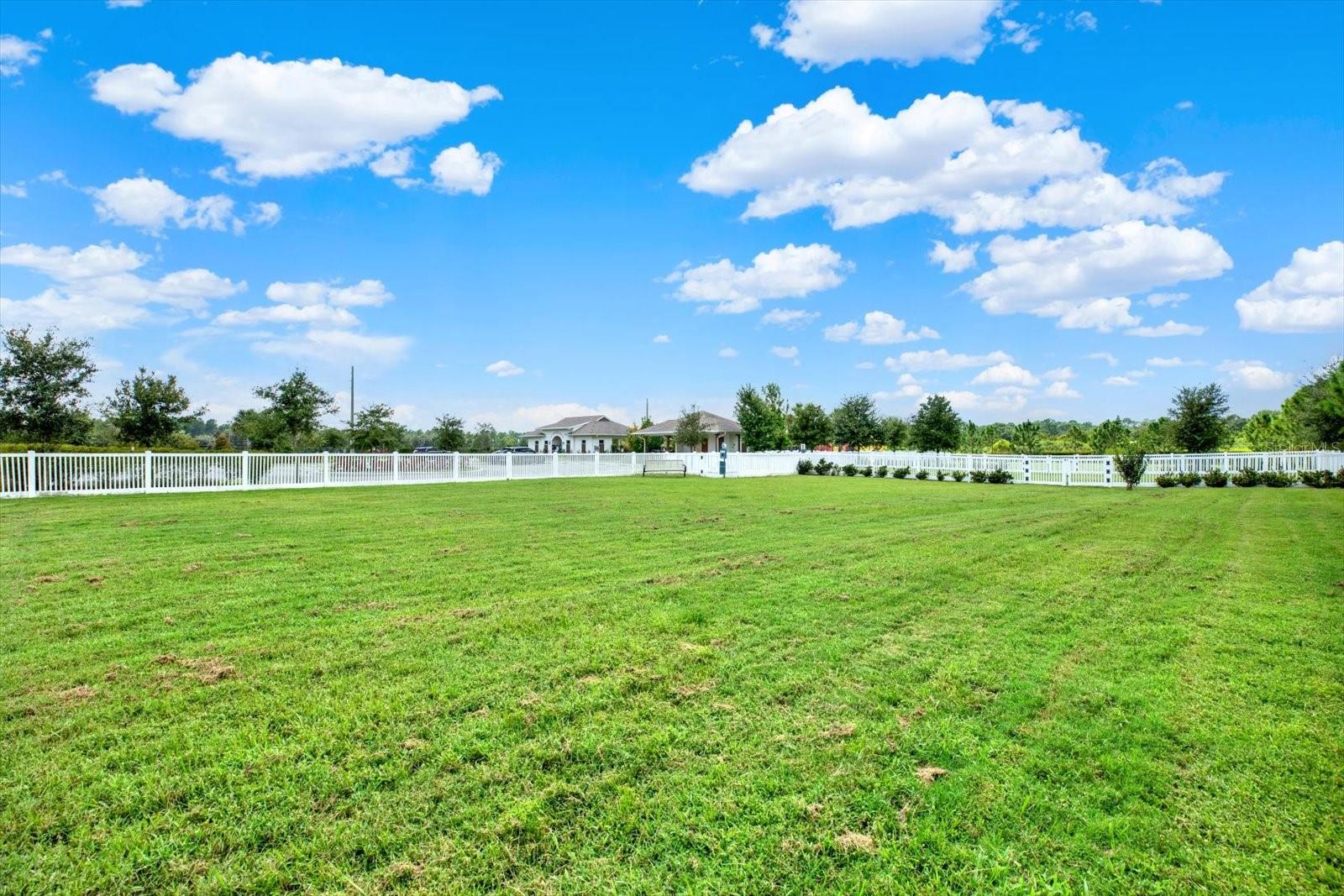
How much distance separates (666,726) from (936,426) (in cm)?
4036

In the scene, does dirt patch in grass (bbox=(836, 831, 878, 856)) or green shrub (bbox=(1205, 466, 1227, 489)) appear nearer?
dirt patch in grass (bbox=(836, 831, 878, 856))

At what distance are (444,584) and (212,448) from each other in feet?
114

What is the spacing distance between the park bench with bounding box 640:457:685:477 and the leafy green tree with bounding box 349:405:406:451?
14.4 m

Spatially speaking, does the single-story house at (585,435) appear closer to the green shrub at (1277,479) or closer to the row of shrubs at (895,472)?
the row of shrubs at (895,472)

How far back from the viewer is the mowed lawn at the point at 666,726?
209 cm

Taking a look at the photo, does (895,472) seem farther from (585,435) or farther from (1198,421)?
(585,435)

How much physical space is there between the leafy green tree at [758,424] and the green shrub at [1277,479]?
2859cm

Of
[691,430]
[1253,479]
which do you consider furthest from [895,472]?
[691,430]

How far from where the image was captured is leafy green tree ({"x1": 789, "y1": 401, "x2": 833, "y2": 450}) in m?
46.2

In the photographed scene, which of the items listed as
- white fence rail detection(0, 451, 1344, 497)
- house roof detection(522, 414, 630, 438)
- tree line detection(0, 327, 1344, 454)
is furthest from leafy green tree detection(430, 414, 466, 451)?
house roof detection(522, 414, 630, 438)

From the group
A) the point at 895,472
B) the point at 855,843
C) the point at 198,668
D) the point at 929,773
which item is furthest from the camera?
the point at 895,472

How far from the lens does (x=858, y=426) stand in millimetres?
46562

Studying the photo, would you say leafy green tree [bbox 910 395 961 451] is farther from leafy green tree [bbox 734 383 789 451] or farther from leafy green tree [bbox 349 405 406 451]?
leafy green tree [bbox 349 405 406 451]

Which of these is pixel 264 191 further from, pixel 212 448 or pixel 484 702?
pixel 484 702
